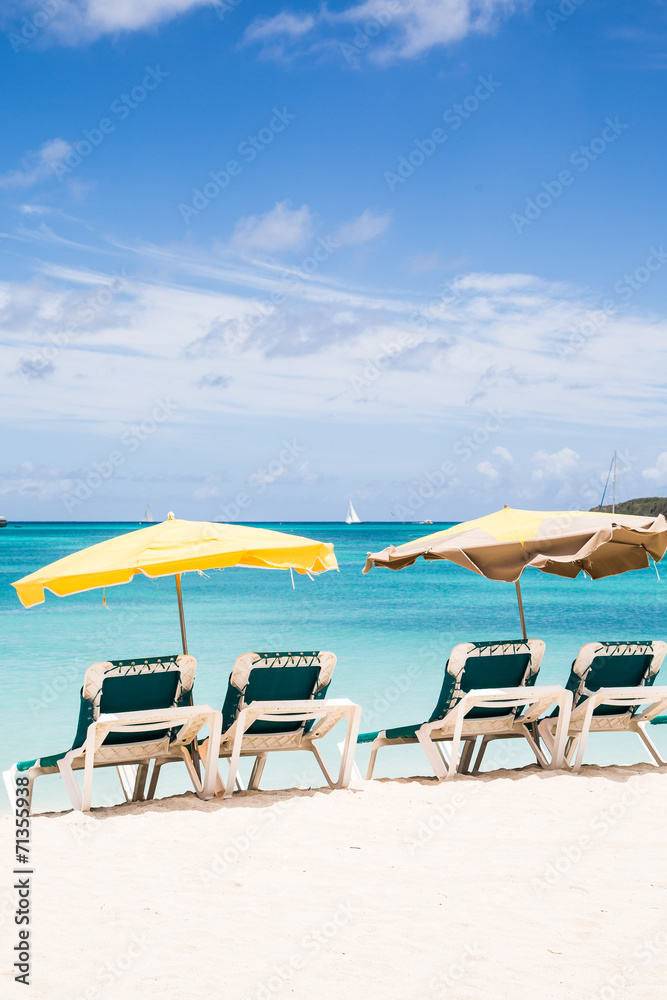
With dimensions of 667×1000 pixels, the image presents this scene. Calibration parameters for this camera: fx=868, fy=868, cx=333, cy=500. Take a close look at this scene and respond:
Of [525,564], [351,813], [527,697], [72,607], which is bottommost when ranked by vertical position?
[72,607]

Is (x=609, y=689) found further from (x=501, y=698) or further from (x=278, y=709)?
(x=278, y=709)

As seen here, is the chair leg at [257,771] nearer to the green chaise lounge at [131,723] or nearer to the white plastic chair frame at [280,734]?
the white plastic chair frame at [280,734]

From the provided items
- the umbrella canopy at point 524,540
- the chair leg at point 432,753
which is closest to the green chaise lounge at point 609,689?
the umbrella canopy at point 524,540

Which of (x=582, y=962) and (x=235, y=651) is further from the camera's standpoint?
(x=235, y=651)

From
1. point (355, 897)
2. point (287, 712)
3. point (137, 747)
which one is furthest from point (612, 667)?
point (137, 747)

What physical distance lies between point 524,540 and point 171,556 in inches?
90.7

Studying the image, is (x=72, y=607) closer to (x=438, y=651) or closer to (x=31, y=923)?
(x=438, y=651)

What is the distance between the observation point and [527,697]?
584 centimetres

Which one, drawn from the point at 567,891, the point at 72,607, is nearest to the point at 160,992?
Result: the point at 567,891

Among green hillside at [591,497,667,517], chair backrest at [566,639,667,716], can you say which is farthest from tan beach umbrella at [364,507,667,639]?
green hillside at [591,497,667,517]

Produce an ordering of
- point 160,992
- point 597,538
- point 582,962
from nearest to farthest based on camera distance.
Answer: point 160,992, point 582,962, point 597,538

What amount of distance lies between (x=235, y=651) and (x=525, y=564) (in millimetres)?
10861

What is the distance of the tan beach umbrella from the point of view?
5723mm

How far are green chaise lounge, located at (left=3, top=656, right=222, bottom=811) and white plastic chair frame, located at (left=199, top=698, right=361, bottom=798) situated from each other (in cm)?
13
